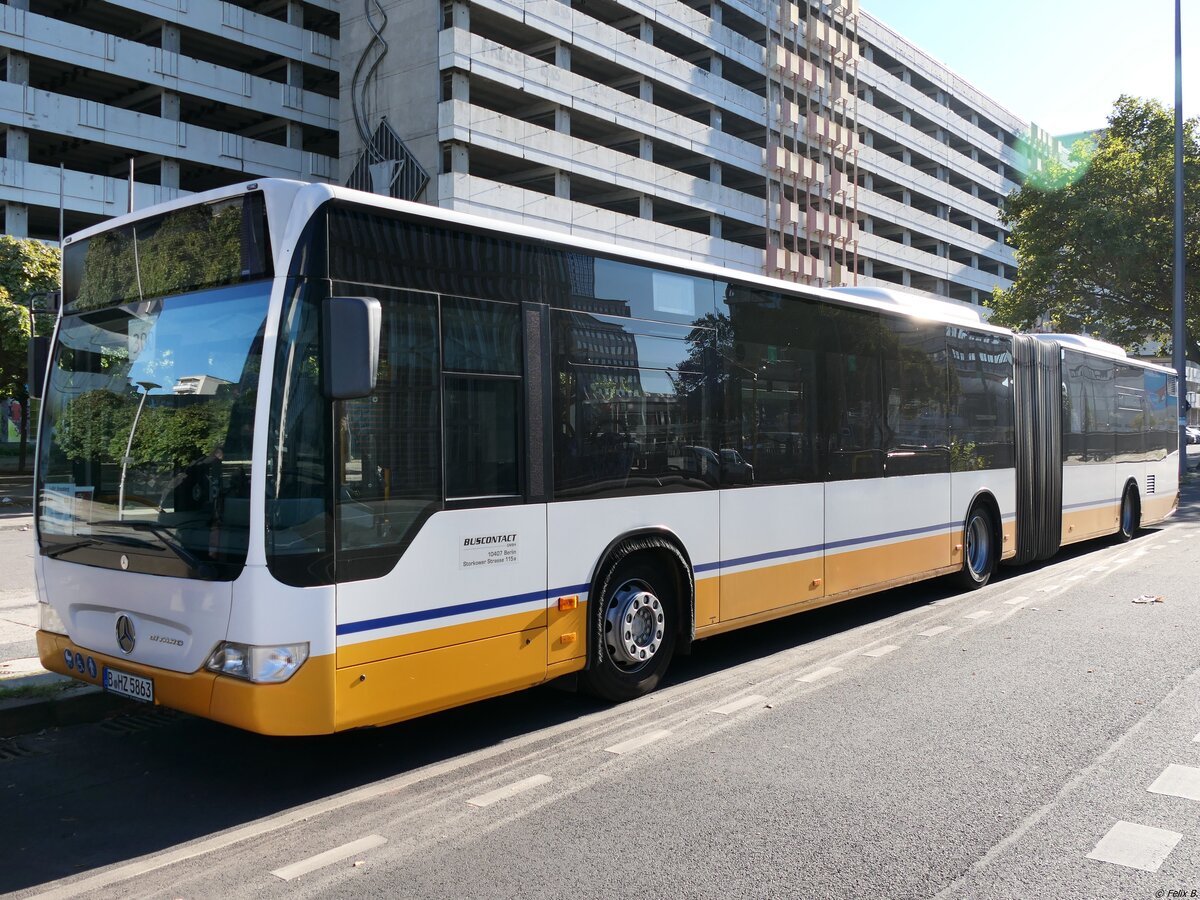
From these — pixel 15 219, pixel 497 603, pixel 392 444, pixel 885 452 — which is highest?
pixel 15 219

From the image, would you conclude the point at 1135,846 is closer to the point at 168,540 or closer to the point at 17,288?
the point at 168,540

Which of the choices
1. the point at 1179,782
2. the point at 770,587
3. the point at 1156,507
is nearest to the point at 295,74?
the point at 1156,507

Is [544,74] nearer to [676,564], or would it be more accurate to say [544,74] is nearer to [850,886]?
[676,564]

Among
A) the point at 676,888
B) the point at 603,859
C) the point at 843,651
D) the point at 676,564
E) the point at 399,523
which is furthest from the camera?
the point at 843,651

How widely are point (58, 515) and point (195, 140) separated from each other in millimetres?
38910

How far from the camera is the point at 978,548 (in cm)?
1141

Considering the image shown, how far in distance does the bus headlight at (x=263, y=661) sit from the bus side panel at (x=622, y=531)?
1.69 metres

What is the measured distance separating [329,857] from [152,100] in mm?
44186

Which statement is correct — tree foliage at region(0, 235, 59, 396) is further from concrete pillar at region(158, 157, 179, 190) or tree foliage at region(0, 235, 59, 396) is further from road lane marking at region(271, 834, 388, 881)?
road lane marking at region(271, 834, 388, 881)

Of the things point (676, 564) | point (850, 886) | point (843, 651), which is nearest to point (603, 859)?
point (850, 886)

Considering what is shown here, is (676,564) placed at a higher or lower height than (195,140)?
lower

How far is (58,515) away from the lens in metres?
5.66

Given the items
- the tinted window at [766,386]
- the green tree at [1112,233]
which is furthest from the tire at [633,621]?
the green tree at [1112,233]

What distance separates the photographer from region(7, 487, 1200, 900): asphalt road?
12.9 feet
